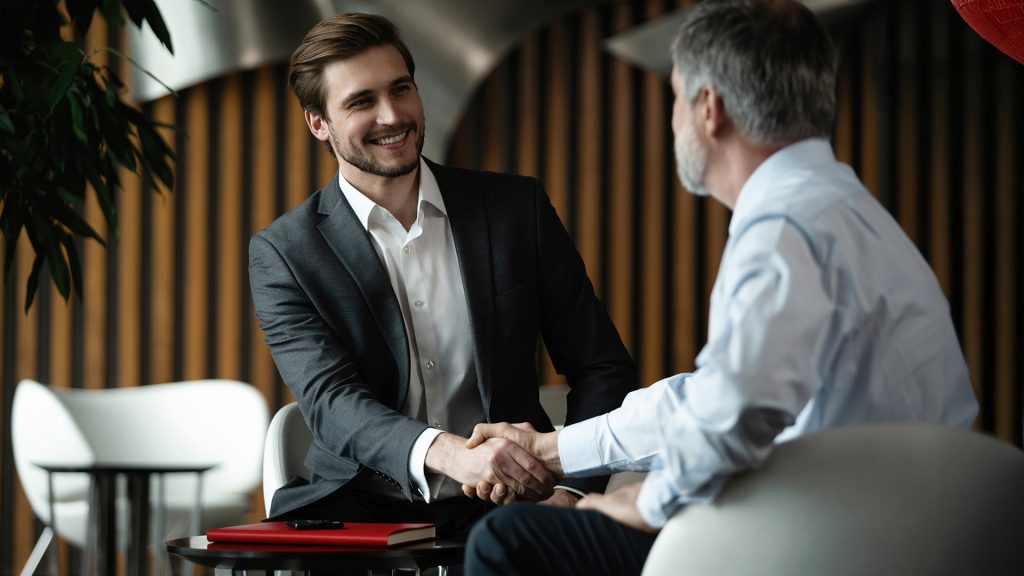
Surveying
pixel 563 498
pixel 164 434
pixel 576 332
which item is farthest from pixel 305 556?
pixel 164 434

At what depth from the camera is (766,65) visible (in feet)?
4.89

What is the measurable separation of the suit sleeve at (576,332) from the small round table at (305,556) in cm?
80

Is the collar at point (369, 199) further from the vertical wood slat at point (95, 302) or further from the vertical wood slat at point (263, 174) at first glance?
the vertical wood slat at point (95, 302)

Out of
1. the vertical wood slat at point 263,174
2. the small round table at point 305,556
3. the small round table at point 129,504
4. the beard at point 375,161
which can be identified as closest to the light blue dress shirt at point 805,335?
the small round table at point 305,556

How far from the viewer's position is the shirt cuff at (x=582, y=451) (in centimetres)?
189

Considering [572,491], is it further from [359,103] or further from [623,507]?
[359,103]

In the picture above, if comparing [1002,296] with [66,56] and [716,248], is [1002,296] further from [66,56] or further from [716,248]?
→ [66,56]

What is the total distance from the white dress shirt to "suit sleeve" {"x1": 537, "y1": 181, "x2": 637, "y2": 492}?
192 millimetres

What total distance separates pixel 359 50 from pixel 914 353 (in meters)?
1.43

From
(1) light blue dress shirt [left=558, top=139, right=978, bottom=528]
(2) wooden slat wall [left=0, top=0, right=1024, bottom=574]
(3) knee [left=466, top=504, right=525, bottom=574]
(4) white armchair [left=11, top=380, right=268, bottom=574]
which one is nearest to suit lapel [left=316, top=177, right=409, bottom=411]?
(3) knee [left=466, top=504, right=525, bottom=574]

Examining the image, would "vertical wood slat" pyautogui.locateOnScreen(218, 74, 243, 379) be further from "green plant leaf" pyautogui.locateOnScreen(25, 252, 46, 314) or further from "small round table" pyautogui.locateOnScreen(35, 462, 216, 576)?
"green plant leaf" pyautogui.locateOnScreen(25, 252, 46, 314)

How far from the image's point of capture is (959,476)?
1.34 m

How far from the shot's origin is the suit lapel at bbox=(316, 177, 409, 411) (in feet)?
7.67

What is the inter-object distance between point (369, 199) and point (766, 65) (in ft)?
3.79
